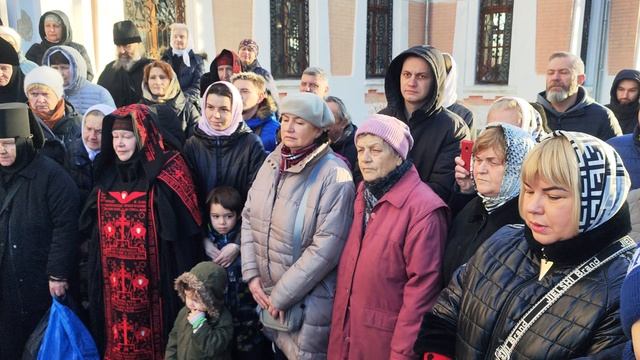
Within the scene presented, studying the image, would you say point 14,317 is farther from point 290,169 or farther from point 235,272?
point 290,169

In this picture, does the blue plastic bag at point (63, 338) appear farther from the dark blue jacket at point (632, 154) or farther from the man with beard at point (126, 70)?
the dark blue jacket at point (632, 154)

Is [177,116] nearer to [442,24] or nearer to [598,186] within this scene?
[598,186]

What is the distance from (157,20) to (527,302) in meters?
9.05

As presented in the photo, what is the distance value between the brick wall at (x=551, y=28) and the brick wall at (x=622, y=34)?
1.12m

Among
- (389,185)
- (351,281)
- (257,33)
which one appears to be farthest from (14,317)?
(257,33)

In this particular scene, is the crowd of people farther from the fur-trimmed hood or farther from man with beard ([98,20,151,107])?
man with beard ([98,20,151,107])

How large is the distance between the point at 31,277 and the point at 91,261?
1.37ft

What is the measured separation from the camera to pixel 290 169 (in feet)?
9.41

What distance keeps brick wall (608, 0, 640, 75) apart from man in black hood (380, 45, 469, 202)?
396 inches

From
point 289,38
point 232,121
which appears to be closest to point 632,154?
point 232,121

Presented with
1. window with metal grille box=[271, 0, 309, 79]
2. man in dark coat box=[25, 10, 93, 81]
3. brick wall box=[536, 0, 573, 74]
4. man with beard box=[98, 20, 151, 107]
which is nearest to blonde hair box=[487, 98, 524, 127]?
man with beard box=[98, 20, 151, 107]

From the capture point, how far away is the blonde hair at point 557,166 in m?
1.48

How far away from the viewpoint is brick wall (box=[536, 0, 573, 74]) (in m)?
11.1

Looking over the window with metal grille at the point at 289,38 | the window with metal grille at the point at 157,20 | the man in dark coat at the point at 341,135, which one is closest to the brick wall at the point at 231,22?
the window with metal grille at the point at 157,20
